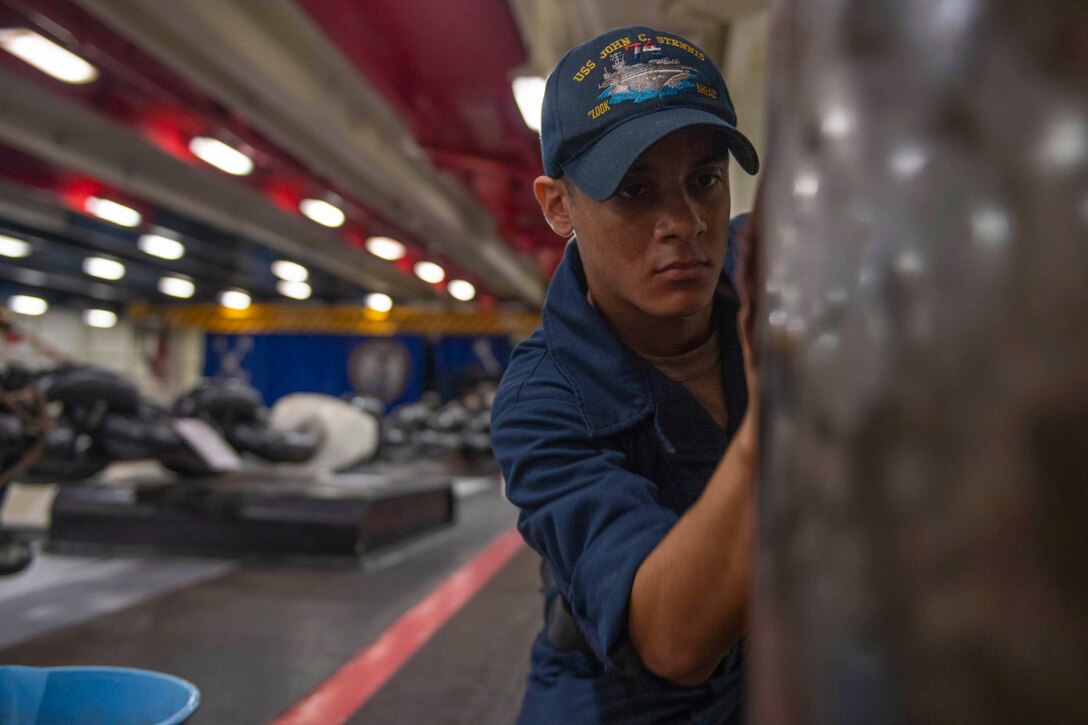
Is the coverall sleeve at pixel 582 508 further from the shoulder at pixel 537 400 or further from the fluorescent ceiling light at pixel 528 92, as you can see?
the fluorescent ceiling light at pixel 528 92

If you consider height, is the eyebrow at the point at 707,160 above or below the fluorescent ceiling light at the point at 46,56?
below

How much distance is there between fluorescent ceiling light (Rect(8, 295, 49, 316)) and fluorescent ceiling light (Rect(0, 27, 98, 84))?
25.8 ft

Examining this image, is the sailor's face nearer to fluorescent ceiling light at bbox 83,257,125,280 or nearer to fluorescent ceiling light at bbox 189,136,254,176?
fluorescent ceiling light at bbox 189,136,254,176

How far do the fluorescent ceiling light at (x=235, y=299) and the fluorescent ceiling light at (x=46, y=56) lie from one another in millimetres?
7419

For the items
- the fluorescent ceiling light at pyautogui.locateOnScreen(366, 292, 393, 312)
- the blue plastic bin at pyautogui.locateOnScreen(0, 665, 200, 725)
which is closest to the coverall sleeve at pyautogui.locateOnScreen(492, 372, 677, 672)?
the blue plastic bin at pyautogui.locateOnScreen(0, 665, 200, 725)

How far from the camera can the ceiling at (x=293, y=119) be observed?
313 cm

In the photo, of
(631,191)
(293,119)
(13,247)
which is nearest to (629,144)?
(631,191)

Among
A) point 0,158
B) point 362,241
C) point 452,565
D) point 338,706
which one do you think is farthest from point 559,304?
point 362,241

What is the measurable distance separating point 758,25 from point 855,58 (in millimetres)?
2548

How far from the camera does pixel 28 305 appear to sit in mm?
10805

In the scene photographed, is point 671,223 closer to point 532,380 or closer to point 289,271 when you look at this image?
point 532,380

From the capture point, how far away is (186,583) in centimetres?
253

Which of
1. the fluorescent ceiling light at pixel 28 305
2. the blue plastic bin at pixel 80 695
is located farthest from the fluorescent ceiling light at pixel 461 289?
the blue plastic bin at pixel 80 695

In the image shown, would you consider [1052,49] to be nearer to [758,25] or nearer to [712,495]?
[712,495]
